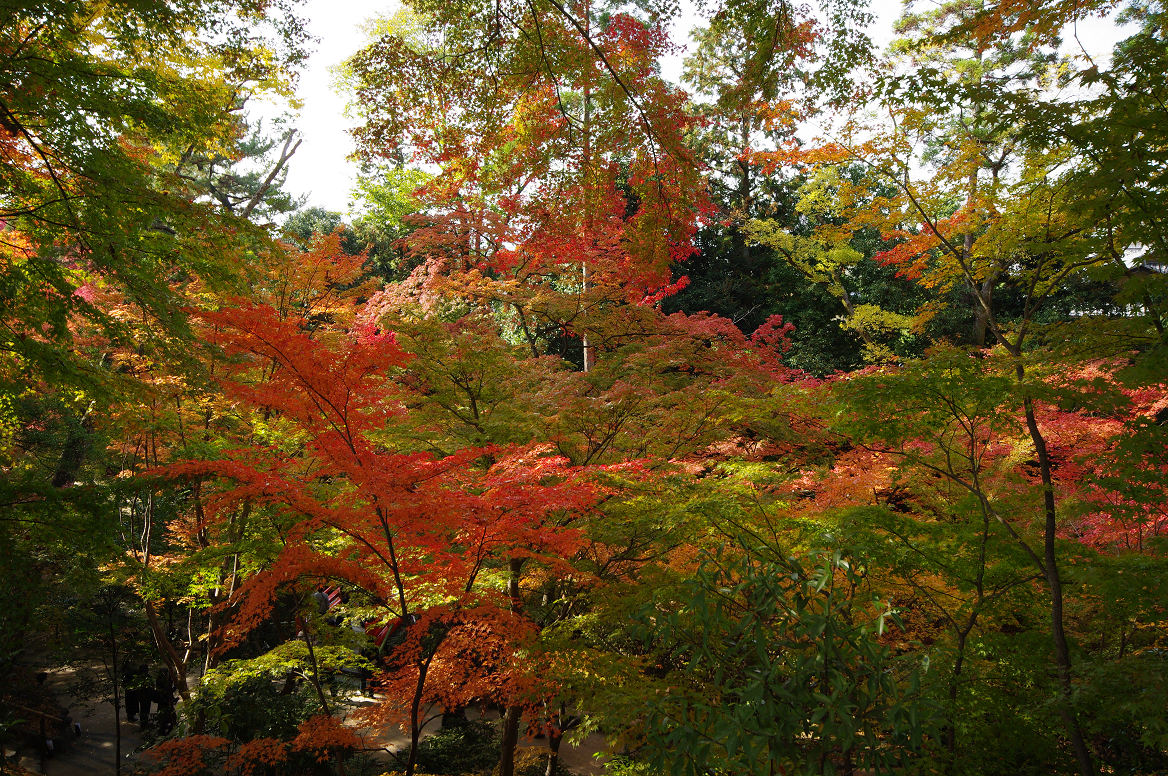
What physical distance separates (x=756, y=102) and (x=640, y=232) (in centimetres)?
149

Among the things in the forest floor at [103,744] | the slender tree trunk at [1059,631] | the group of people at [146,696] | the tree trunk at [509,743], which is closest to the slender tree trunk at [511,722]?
the tree trunk at [509,743]

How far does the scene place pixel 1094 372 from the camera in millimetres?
7152

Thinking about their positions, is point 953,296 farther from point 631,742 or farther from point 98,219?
point 98,219

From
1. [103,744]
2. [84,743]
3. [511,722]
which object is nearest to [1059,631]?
[511,722]

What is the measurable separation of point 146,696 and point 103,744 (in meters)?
0.75

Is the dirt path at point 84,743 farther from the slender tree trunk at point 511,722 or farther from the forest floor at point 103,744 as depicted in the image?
the slender tree trunk at point 511,722

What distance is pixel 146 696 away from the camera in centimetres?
955

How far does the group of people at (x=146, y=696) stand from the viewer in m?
9.06

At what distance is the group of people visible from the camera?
29.7ft

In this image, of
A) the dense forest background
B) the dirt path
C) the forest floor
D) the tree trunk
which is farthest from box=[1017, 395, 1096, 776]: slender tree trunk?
the dirt path

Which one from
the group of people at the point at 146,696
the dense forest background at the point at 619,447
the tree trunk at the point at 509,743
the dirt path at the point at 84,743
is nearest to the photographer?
the dense forest background at the point at 619,447

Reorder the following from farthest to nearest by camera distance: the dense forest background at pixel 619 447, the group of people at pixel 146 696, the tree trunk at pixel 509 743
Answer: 1. the group of people at pixel 146 696
2. the tree trunk at pixel 509 743
3. the dense forest background at pixel 619 447

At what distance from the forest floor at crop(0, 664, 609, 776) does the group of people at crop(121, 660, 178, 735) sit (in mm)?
225

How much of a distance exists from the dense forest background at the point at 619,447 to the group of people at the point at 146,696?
891 millimetres
